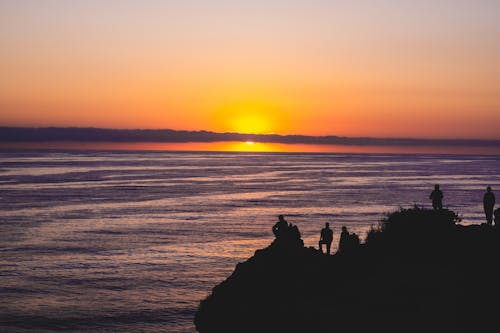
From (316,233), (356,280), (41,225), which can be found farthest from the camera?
(41,225)

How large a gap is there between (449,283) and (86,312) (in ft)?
55.9

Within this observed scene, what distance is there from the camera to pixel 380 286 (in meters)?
20.3

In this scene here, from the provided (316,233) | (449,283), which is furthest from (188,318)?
(316,233)

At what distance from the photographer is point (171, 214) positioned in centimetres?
6366

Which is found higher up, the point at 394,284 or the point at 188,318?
the point at 394,284

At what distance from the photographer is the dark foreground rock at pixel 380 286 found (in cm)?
1855

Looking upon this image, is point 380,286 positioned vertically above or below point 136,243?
above

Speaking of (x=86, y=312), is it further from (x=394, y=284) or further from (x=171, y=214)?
(x=171, y=214)

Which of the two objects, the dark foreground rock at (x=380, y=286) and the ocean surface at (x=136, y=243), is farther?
the ocean surface at (x=136, y=243)

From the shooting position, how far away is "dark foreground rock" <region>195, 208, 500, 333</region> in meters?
18.5

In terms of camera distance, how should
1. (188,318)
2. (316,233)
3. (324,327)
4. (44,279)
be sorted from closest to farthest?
1. (324,327)
2. (188,318)
3. (44,279)
4. (316,233)

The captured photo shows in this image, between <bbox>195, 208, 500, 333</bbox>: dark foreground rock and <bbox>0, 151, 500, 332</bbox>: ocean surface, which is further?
<bbox>0, 151, 500, 332</bbox>: ocean surface

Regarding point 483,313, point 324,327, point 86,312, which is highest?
point 483,313

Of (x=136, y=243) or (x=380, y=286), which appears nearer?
(x=380, y=286)
